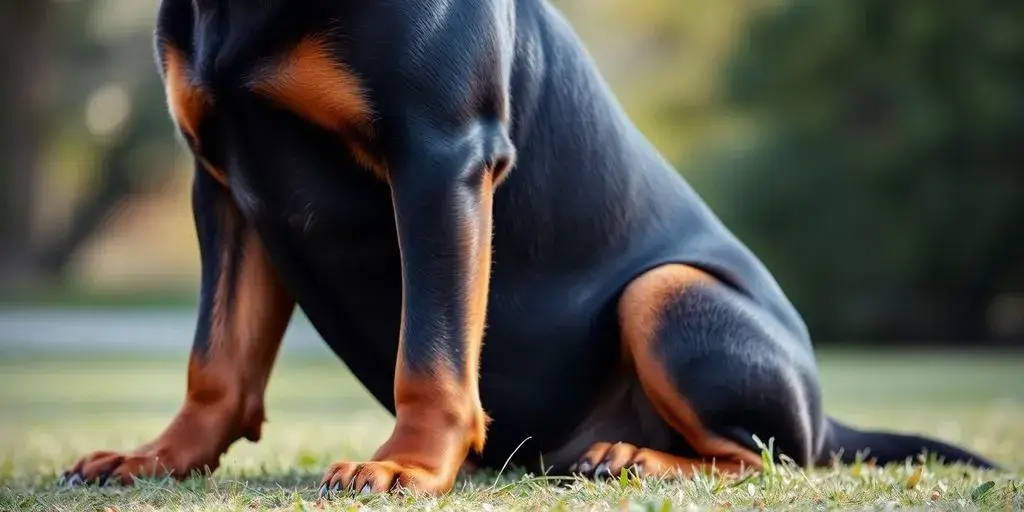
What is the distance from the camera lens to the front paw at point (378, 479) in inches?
98.3

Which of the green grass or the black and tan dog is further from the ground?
the black and tan dog

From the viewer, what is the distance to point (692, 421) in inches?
121

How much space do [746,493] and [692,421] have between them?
0.48 metres

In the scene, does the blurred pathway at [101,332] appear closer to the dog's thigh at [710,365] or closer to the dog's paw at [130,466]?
the dog's paw at [130,466]

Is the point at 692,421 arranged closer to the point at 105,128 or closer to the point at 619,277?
Result: the point at 619,277

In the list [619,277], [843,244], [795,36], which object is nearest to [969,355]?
[843,244]

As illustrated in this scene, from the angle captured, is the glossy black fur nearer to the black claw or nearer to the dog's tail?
the dog's tail

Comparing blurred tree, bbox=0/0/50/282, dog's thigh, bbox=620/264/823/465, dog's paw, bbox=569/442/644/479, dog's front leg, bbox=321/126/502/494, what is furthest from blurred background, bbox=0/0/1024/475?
dog's front leg, bbox=321/126/502/494

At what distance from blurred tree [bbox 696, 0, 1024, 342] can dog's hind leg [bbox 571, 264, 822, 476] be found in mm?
14812

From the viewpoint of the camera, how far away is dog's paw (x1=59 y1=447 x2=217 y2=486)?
295 cm

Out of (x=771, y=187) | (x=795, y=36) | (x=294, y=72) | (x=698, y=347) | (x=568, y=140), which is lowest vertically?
(x=771, y=187)

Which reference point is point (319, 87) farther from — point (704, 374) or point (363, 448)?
point (363, 448)

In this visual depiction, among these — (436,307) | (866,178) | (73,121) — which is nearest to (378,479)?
(436,307)

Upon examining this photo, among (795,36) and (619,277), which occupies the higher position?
(619,277)
